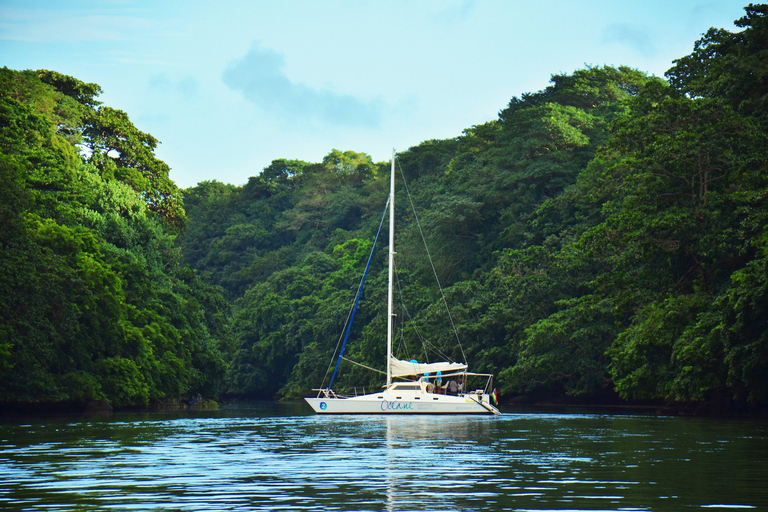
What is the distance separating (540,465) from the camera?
16.7 meters

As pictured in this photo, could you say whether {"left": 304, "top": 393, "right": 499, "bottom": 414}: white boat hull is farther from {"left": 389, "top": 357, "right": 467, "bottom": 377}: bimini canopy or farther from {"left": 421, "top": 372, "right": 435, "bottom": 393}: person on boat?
{"left": 389, "top": 357, "right": 467, "bottom": 377}: bimini canopy

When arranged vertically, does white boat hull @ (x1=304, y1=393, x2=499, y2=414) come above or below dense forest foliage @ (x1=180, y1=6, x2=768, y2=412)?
below

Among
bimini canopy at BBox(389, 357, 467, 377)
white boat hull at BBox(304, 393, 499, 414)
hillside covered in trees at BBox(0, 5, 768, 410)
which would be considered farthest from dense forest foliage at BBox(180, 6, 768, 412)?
bimini canopy at BBox(389, 357, 467, 377)

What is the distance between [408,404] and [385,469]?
78.6 feet

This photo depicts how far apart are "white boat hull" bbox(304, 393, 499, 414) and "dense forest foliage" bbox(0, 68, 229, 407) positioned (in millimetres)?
10924

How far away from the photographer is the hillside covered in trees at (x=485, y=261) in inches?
1387

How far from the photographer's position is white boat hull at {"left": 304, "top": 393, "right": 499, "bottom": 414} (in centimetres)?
3941

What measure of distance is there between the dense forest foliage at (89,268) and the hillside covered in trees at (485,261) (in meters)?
0.13

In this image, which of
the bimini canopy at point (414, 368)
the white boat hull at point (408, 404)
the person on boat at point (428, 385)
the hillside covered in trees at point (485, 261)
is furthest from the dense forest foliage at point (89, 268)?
the person on boat at point (428, 385)

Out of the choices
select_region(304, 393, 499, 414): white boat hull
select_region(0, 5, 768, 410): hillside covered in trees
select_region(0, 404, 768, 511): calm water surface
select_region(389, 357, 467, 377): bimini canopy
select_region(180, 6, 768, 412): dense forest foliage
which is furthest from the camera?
select_region(389, 357, 467, 377): bimini canopy

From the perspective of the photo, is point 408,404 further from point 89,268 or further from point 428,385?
point 89,268

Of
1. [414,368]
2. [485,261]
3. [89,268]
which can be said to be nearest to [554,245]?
[485,261]

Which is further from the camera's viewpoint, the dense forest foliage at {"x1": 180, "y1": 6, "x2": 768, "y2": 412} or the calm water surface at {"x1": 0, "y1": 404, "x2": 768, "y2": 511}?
the dense forest foliage at {"x1": 180, "y1": 6, "x2": 768, "y2": 412}

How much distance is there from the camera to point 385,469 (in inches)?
625
